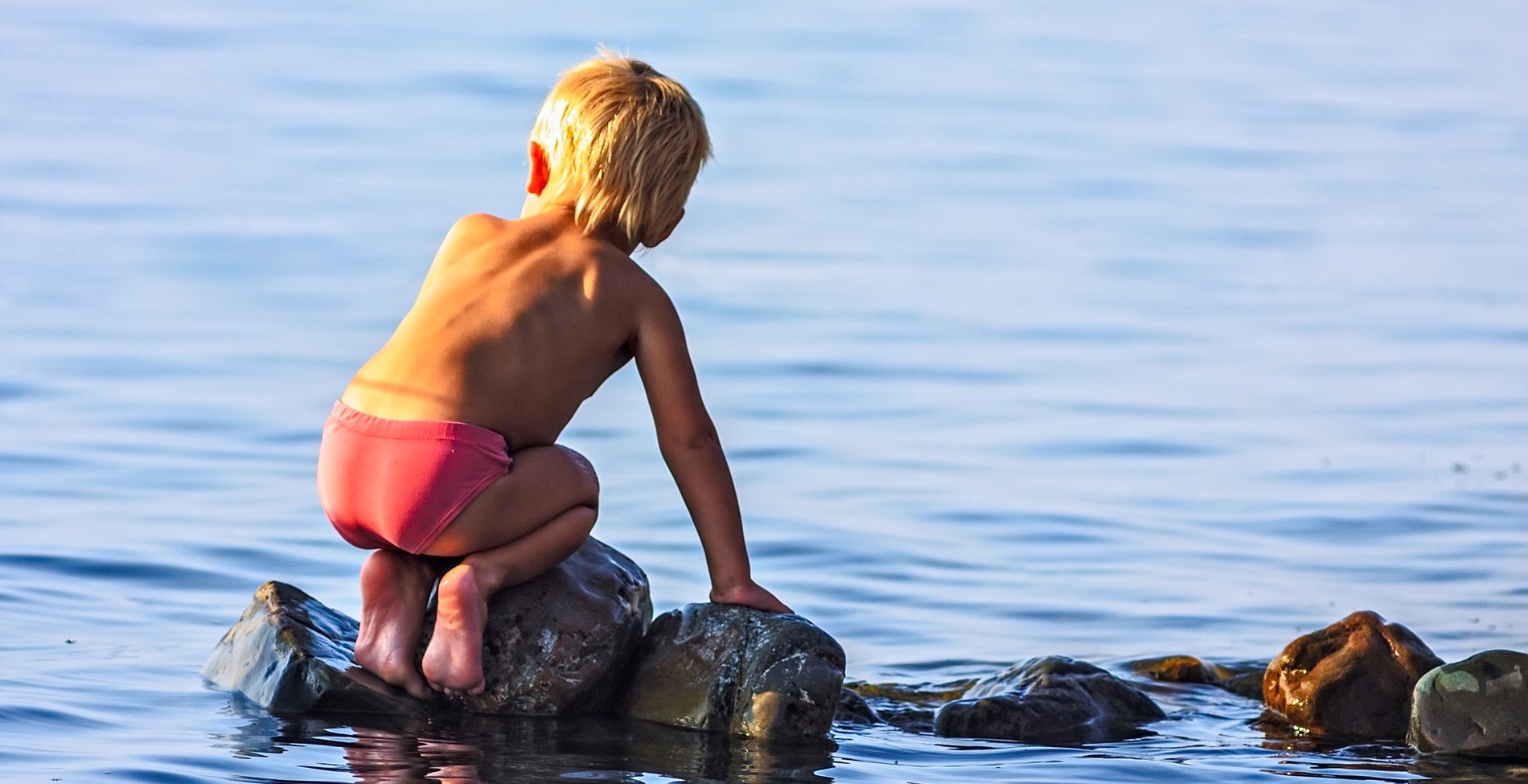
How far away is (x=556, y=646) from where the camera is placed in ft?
15.4

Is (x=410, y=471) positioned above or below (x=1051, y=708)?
above

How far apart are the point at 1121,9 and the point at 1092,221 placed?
14082 mm

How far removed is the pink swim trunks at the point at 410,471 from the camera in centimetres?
441

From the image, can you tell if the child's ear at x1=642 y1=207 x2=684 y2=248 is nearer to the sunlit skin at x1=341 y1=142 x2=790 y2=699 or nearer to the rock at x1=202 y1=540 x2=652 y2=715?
the sunlit skin at x1=341 y1=142 x2=790 y2=699

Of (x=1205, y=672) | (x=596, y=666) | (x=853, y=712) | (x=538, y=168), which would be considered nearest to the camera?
(x=596, y=666)

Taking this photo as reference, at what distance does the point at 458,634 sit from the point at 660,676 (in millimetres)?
530

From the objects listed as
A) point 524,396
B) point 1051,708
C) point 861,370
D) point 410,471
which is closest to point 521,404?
point 524,396

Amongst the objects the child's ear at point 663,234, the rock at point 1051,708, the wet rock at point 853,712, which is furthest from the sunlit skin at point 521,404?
the rock at point 1051,708

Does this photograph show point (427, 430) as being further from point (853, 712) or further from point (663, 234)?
point (853, 712)

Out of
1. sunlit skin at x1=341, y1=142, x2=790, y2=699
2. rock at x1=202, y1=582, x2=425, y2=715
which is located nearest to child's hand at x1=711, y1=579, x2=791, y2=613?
sunlit skin at x1=341, y1=142, x2=790, y2=699

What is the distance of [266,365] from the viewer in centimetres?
1002

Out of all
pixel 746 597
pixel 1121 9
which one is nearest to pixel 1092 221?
pixel 746 597

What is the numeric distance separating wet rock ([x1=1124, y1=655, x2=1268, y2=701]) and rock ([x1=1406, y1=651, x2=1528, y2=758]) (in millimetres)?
1061

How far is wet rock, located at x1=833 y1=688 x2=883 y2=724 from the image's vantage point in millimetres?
5082
